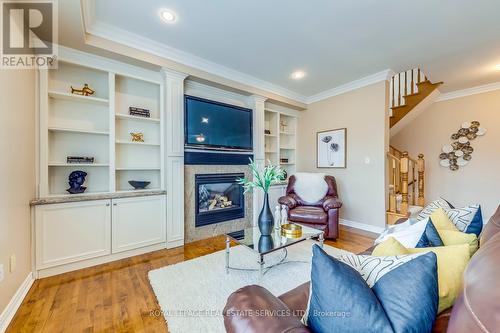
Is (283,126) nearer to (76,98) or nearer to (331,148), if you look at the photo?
(331,148)

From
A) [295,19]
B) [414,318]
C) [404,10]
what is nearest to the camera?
[414,318]

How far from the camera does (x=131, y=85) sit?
293 cm

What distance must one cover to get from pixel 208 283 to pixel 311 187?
91.8 inches

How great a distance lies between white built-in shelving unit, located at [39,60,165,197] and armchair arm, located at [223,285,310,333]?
2361mm

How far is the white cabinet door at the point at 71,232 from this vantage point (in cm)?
212

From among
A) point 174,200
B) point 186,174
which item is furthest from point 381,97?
point 174,200

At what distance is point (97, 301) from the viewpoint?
5.85 feet

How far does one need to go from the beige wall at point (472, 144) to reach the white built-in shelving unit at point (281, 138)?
2.71 metres

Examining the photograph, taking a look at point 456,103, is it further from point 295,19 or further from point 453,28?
point 295,19

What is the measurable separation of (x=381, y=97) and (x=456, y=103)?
7.51 ft

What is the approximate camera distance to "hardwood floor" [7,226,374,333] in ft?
4.99

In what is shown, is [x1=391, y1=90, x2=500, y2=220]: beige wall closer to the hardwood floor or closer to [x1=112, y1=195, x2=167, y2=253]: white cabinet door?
the hardwood floor

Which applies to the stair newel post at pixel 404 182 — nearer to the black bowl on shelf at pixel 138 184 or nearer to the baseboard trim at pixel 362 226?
the baseboard trim at pixel 362 226

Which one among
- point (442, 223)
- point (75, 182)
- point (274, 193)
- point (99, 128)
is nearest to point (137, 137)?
point (99, 128)
